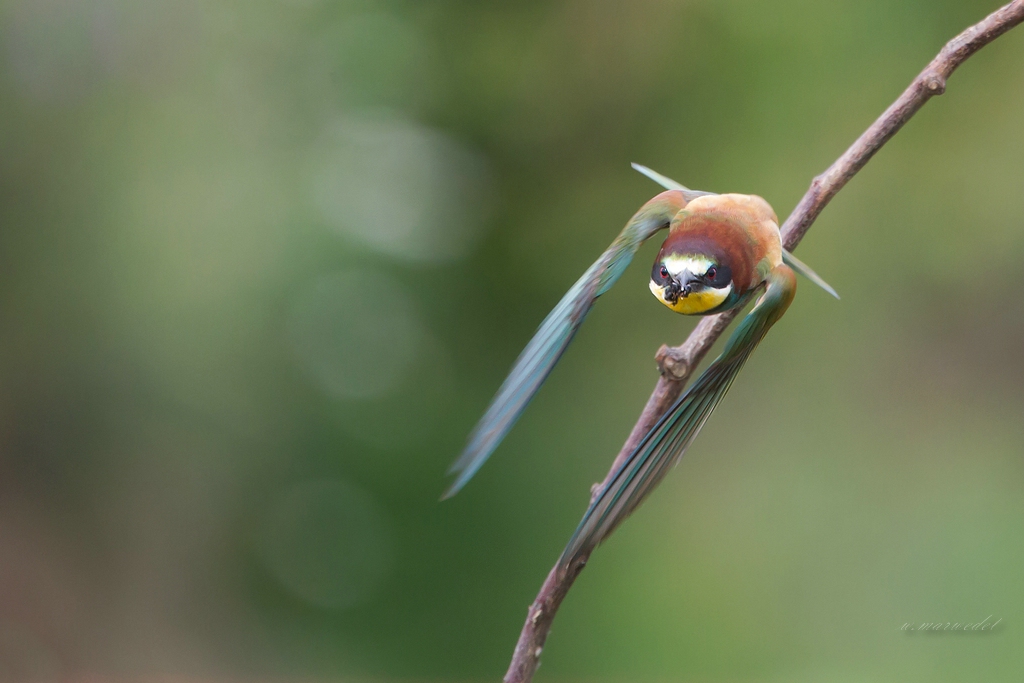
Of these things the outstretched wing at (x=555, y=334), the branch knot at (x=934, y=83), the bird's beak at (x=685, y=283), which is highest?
the branch knot at (x=934, y=83)

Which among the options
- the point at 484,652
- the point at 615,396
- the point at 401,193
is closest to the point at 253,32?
the point at 401,193

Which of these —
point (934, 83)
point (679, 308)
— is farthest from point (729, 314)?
point (934, 83)

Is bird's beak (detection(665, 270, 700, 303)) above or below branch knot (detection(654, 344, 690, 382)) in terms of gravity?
above

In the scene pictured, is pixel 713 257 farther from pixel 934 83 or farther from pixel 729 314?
pixel 934 83

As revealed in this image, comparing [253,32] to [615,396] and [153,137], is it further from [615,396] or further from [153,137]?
[615,396]

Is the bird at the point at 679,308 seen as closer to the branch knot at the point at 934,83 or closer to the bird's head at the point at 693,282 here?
the bird's head at the point at 693,282

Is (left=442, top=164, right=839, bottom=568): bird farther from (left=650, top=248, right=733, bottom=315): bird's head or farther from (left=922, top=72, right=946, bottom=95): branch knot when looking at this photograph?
(left=922, top=72, right=946, bottom=95): branch knot

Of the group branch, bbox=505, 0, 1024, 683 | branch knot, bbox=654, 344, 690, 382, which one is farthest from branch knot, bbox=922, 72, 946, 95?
branch knot, bbox=654, 344, 690, 382

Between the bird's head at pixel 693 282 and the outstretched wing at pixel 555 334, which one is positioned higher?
the bird's head at pixel 693 282

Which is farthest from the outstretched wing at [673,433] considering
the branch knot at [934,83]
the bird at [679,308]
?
the branch knot at [934,83]
